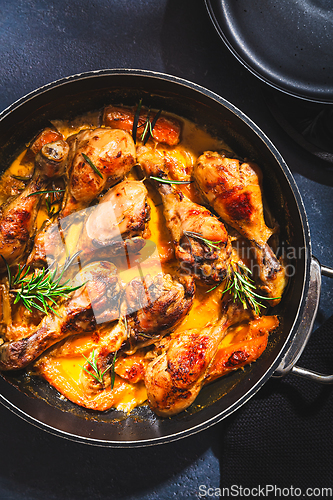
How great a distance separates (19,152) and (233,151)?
1331mm

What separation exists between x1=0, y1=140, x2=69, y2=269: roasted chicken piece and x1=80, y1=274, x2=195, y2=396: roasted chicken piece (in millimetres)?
644

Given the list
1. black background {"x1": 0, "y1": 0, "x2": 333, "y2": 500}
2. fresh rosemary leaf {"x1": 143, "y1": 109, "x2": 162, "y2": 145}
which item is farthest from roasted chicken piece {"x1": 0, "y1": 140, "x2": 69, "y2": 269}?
black background {"x1": 0, "y1": 0, "x2": 333, "y2": 500}

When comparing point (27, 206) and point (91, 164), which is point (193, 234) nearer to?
point (91, 164)

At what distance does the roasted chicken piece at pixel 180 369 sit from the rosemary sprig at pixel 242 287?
21 cm

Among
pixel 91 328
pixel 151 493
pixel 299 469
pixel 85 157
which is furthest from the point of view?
pixel 151 493

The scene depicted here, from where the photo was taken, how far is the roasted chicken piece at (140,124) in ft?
7.00

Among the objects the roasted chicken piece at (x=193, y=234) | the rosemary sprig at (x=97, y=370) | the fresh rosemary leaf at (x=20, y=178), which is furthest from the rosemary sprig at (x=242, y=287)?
the fresh rosemary leaf at (x=20, y=178)

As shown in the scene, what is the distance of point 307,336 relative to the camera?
198 centimetres

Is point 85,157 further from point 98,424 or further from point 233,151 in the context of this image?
point 98,424

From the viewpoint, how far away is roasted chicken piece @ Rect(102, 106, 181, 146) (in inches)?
84.0

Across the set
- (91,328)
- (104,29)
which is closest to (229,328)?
(91,328)

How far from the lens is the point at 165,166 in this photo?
81.8 inches

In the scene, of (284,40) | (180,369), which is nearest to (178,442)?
(180,369)

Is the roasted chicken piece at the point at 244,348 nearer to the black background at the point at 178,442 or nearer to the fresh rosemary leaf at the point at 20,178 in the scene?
the black background at the point at 178,442
